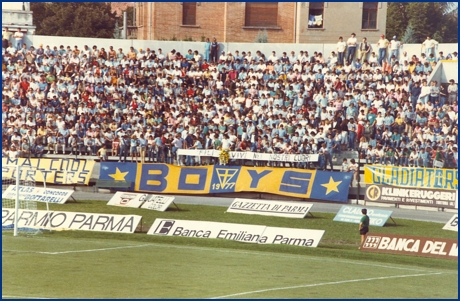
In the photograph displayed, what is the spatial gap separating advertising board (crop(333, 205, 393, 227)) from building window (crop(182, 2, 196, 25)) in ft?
52.5

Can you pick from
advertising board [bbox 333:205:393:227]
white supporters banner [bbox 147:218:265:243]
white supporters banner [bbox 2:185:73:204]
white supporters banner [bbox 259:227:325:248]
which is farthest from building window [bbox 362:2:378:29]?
white supporters banner [bbox 259:227:325:248]

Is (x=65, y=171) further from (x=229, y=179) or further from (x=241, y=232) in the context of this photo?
(x=241, y=232)

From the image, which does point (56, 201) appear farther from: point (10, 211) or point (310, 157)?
point (310, 157)

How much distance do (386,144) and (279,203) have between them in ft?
16.8

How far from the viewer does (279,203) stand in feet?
90.5

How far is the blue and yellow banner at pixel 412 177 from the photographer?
2714cm

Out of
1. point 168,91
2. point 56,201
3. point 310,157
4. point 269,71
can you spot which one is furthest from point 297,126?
point 56,201

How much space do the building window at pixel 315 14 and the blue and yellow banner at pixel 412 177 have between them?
37.5 ft

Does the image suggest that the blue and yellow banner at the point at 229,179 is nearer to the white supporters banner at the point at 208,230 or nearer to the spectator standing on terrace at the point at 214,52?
the white supporters banner at the point at 208,230

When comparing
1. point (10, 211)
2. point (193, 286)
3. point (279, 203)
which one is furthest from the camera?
point (279, 203)

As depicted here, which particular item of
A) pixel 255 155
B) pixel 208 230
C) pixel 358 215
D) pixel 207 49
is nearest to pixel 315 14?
pixel 207 49

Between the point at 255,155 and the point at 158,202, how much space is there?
452 centimetres

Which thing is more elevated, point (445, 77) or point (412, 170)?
point (445, 77)

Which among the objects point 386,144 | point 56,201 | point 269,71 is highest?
point 269,71
